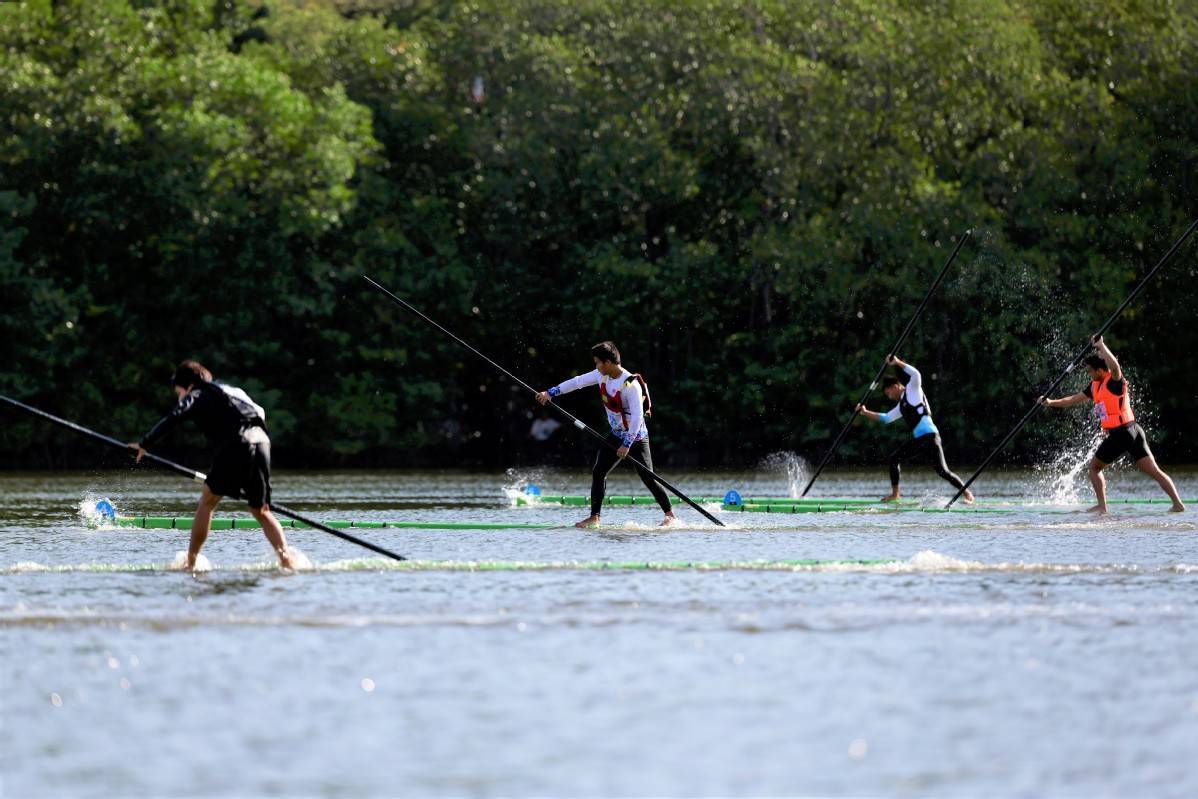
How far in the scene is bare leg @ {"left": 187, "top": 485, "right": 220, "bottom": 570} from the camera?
17.0m

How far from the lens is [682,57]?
55.4 meters

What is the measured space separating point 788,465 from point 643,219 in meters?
8.66

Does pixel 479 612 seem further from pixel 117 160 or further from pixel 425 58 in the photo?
pixel 425 58

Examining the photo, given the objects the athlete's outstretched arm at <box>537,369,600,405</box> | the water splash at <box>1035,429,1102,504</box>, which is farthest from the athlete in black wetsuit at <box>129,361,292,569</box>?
the water splash at <box>1035,429,1102,504</box>

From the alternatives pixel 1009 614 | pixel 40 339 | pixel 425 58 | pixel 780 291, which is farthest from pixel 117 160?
pixel 1009 614

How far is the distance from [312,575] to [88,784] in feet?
27.7

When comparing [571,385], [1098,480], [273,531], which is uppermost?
[571,385]

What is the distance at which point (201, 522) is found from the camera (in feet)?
56.5

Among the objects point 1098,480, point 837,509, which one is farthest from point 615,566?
point 1098,480

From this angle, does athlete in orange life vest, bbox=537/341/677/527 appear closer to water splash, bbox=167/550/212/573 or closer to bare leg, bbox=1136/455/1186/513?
water splash, bbox=167/550/212/573

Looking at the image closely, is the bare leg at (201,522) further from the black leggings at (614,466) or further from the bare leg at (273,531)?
the black leggings at (614,466)

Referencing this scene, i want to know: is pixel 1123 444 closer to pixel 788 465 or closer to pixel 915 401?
pixel 915 401

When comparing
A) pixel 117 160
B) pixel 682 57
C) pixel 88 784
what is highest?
pixel 682 57

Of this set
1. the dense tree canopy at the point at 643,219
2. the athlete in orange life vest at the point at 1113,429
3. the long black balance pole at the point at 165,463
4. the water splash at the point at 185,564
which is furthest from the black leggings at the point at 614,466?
the dense tree canopy at the point at 643,219
